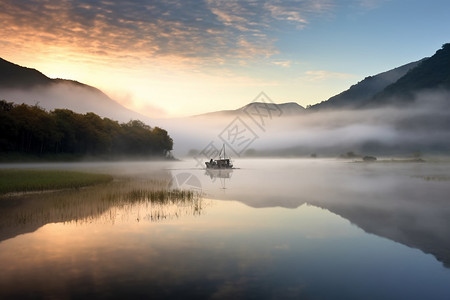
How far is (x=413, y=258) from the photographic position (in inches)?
639

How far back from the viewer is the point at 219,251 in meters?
17.1

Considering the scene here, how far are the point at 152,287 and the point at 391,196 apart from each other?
34.4 m

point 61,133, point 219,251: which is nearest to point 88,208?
point 219,251

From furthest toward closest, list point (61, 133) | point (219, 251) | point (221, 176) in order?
point (61, 133) < point (221, 176) < point (219, 251)

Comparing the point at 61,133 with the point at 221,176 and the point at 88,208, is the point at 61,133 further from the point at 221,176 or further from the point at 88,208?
the point at 88,208

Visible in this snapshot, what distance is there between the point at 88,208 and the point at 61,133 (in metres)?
102

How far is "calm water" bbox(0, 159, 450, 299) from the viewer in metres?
12.4

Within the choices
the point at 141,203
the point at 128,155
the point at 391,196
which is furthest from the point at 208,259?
the point at 128,155

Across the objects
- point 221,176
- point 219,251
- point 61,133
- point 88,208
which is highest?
point 61,133

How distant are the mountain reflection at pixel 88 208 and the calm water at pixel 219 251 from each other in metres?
0.12

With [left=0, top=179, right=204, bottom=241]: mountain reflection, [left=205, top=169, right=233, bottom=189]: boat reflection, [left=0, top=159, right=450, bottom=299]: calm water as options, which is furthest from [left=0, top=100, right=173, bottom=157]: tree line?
[left=0, top=159, right=450, bottom=299]: calm water

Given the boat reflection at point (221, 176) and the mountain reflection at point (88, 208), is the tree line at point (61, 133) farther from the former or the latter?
the mountain reflection at point (88, 208)

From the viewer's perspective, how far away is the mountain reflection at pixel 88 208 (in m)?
23.1

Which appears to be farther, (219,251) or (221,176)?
(221,176)
